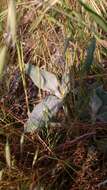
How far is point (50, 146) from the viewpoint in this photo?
0.87 m

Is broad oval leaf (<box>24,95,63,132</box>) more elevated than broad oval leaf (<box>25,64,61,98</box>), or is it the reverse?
broad oval leaf (<box>25,64,61,98</box>)

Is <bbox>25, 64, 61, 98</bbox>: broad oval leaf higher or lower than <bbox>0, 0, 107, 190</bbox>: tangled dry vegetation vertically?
higher

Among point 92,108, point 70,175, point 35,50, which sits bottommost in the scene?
point 70,175

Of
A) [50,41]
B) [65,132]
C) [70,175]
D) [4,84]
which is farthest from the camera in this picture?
[50,41]

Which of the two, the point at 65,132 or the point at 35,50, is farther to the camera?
the point at 35,50

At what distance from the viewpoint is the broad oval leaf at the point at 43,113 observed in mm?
867

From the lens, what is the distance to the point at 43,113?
0.88 meters

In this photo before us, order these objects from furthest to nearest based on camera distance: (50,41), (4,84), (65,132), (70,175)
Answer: (50,41), (4,84), (65,132), (70,175)

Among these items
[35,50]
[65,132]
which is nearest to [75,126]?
[65,132]

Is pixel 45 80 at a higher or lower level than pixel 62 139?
higher

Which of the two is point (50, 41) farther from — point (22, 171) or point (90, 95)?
point (22, 171)

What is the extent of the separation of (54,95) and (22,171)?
0.64 feet

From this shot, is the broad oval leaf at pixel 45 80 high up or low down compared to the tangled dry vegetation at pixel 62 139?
up

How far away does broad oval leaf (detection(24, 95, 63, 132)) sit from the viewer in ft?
2.84
